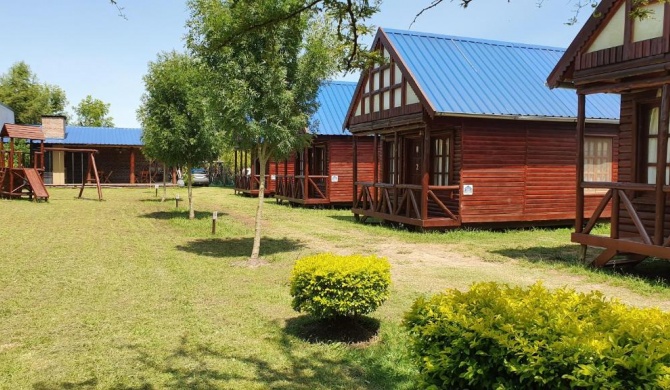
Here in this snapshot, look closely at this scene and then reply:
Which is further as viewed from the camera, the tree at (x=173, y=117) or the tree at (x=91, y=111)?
the tree at (x=91, y=111)

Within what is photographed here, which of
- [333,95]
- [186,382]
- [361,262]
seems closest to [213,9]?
[361,262]

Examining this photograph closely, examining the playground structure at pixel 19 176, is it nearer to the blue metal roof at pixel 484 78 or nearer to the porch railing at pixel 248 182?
the porch railing at pixel 248 182

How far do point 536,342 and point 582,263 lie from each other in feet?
27.0

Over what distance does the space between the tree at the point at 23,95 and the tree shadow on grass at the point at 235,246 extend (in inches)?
2127

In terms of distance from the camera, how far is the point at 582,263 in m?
10.4

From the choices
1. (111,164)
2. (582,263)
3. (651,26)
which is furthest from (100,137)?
(651,26)

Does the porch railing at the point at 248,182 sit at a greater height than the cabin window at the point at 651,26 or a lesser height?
lesser

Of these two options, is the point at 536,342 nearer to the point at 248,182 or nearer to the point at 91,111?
the point at 248,182

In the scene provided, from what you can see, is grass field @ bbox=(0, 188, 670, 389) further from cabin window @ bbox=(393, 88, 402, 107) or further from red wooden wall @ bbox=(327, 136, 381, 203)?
red wooden wall @ bbox=(327, 136, 381, 203)

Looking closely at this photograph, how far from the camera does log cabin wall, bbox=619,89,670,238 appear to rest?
389 inches

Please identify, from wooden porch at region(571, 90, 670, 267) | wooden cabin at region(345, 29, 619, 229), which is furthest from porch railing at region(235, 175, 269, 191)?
wooden porch at region(571, 90, 670, 267)

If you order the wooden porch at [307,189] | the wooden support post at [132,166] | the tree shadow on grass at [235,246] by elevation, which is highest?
the wooden support post at [132,166]

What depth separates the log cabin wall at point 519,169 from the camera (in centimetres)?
1514

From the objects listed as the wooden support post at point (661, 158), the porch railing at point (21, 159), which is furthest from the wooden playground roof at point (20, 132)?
the wooden support post at point (661, 158)
